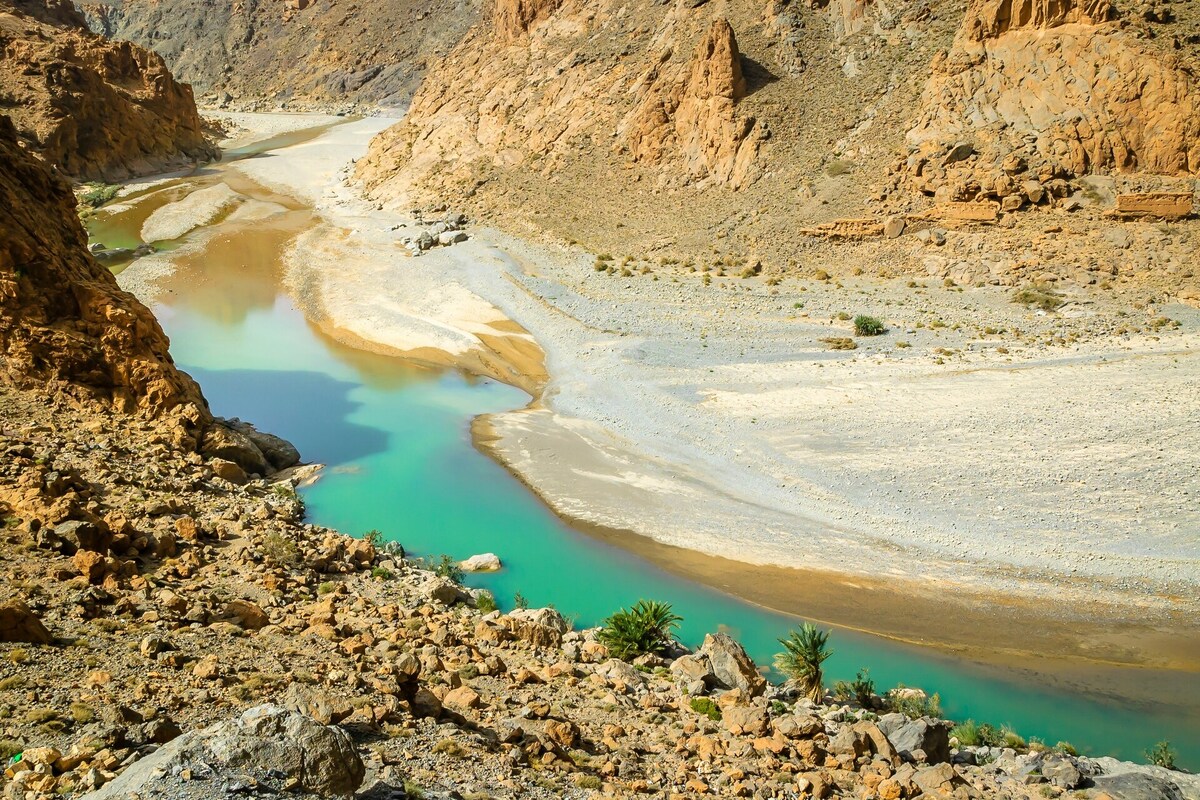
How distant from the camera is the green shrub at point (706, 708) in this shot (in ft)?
41.4

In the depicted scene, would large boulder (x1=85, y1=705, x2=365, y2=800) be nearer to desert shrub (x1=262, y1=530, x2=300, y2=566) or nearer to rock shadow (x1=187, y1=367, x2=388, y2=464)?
desert shrub (x1=262, y1=530, x2=300, y2=566)

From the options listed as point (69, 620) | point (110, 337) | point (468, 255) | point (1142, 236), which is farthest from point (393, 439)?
point (1142, 236)

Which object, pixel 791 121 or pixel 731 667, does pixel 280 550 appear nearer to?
pixel 731 667

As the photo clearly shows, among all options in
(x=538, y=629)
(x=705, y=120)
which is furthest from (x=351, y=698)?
(x=705, y=120)

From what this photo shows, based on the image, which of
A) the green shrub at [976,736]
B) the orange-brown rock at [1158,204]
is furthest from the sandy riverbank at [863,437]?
the orange-brown rock at [1158,204]

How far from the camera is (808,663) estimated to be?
576 inches

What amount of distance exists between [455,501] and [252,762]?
1562cm

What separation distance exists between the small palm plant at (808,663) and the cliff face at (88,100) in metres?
59.9

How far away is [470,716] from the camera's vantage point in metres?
11.4

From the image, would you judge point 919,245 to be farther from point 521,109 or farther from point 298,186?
point 298,186

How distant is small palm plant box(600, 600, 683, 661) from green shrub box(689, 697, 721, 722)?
196 cm

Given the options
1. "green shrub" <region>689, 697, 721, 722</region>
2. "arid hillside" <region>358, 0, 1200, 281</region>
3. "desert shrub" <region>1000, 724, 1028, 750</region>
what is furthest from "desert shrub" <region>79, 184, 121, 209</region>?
"desert shrub" <region>1000, 724, 1028, 750</region>

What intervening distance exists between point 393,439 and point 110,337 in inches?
326

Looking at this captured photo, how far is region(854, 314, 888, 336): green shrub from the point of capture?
2966 centimetres
